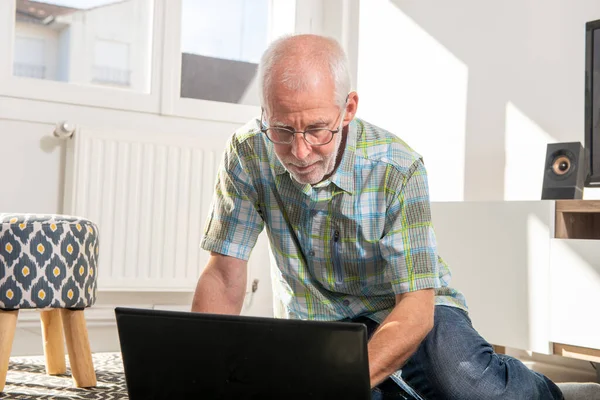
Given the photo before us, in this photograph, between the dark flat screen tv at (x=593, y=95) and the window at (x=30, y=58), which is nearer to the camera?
the dark flat screen tv at (x=593, y=95)

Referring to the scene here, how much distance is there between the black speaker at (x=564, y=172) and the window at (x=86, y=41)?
1738 mm

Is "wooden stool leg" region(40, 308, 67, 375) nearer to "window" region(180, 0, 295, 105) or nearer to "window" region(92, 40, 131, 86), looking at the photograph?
"window" region(92, 40, 131, 86)

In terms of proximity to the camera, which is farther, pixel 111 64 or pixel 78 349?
pixel 111 64

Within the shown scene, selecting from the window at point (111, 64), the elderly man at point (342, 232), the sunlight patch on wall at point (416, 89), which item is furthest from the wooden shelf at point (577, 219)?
the window at point (111, 64)

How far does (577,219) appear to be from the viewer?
2.60 meters

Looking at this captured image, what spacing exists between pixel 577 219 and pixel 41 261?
1.69m

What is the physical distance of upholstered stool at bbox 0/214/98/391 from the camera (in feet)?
7.22

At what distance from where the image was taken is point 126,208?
3.25 m

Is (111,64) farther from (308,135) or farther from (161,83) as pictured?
(308,135)

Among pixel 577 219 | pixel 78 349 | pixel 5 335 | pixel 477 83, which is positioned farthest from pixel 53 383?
pixel 477 83

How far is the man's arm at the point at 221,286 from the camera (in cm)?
149

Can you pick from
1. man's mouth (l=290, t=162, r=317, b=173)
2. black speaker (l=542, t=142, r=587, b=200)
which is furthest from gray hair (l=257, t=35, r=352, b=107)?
black speaker (l=542, t=142, r=587, b=200)

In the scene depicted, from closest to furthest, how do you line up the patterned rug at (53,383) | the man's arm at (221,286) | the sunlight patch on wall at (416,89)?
the man's arm at (221,286)
the patterned rug at (53,383)
the sunlight patch on wall at (416,89)

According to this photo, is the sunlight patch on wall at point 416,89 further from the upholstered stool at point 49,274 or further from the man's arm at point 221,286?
the man's arm at point 221,286
